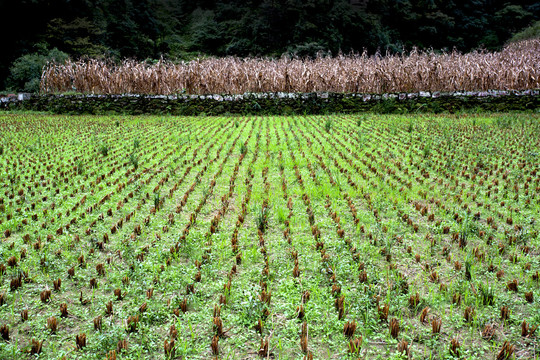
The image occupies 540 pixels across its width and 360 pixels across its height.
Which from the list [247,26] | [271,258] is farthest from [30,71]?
[271,258]

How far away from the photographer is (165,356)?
200 cm

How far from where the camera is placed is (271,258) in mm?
3150

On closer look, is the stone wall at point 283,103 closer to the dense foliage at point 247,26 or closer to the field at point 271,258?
the field at point 271,258

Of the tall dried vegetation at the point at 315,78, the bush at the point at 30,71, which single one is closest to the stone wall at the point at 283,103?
the tall dried vegetation at the point at 315,78

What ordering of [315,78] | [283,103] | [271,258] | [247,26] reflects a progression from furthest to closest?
[247,26], [315,78], [283,103], [271,258]

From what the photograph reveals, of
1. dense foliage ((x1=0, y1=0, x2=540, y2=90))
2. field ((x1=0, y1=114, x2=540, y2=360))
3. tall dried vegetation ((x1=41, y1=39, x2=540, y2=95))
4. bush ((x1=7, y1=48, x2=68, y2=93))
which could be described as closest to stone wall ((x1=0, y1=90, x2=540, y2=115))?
tall dried vegetation ((x1=41, y1=39, x2=540, y2=95))

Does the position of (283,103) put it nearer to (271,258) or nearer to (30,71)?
(271,258)

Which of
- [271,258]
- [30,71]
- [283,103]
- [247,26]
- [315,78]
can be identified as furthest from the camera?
[247,26]

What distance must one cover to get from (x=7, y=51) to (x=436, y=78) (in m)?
27.7

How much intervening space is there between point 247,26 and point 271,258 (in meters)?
36.3

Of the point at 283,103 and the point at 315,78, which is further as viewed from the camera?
the point at 315,78

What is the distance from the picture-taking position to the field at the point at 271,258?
7.08 feet

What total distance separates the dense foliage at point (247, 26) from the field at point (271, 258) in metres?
20.2

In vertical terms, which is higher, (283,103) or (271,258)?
(283,103)
